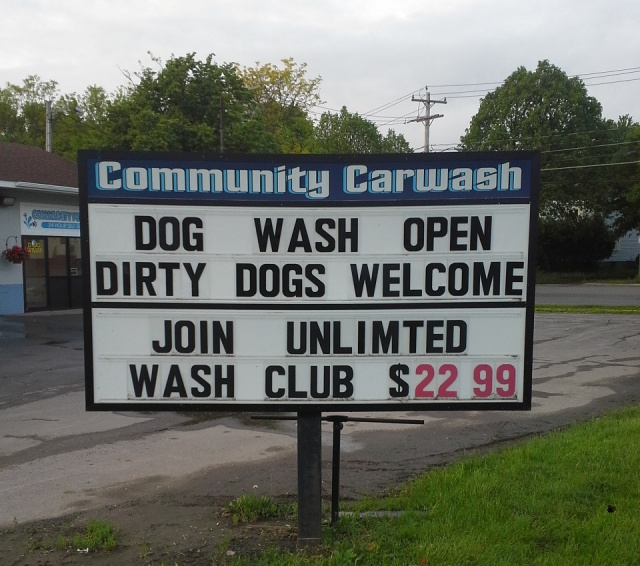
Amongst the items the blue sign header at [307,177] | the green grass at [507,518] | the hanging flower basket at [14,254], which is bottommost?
the green grass at [507,518]

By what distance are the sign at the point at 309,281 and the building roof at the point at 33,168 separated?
17.2 meters

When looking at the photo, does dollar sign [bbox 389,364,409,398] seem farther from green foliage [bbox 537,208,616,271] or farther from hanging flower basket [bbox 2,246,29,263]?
green foliage [bbox 537,208,616,271]

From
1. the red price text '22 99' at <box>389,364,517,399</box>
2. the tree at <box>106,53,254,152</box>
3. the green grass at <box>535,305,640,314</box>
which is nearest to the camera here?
the red price text '22 99' at <box>389,364,517,399</box>

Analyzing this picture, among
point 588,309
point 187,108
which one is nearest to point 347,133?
point 187,108

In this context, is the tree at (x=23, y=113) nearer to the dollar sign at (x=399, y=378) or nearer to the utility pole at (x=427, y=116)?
the utility pole at (x=427, y=116)

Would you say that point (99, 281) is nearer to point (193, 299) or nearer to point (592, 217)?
point (193, 299)

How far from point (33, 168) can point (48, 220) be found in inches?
93.0

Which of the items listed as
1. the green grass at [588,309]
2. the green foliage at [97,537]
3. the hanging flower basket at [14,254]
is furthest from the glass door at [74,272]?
the green foliage at [97,537]

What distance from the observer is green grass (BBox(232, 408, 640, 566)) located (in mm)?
4008

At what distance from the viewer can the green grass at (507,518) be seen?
158 inches

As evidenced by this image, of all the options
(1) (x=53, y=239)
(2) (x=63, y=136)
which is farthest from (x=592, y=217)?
(2) (x=63, y=136)

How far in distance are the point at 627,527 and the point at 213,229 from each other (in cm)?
341

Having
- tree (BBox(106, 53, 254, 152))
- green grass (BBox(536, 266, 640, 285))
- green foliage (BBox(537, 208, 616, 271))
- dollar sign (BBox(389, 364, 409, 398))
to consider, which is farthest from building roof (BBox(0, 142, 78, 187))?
green foliage (BBox(537, 208, 616, 271))

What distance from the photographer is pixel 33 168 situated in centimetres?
2194
